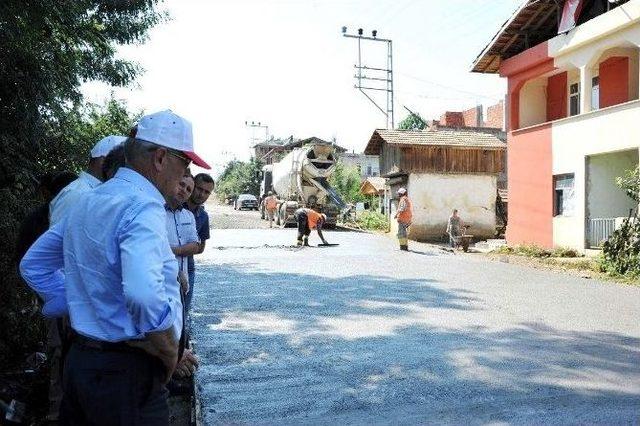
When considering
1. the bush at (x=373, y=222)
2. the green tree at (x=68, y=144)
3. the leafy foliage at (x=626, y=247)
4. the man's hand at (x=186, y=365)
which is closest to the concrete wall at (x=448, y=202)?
the bush at (x=373, y=222)

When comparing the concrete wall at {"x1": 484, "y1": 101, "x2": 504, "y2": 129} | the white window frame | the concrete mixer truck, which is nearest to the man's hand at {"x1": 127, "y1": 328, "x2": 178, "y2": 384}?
the white window frame

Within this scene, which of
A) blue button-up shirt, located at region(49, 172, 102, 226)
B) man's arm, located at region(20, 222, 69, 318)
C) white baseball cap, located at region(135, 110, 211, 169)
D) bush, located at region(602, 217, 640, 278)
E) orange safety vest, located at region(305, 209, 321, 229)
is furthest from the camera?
orange safety vest, located at region(305, 209, 321, 229)

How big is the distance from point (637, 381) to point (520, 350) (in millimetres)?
1211

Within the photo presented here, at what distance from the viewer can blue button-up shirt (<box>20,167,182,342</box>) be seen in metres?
1.98

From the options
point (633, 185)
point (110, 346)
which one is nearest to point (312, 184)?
point (633, 185)

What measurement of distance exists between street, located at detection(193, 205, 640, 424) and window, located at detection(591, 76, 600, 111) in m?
8.53

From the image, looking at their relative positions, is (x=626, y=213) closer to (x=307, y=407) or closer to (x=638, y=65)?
(x=638, y=65)

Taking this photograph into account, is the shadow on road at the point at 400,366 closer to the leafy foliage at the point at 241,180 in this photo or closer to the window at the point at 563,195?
the window at the point at 563,195

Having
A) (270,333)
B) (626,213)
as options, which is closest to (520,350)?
(270,333)

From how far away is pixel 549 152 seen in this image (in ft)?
61.6

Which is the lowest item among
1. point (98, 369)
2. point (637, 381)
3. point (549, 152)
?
point (637, 381)

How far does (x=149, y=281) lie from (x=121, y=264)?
0.46 ft

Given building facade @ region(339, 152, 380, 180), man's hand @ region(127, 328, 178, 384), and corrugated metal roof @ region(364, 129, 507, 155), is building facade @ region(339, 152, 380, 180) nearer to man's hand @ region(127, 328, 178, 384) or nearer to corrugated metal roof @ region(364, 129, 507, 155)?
corrugated metal roof @ region(364, 129, 507, 155)

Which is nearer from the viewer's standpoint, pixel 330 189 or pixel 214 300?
pixel 214 300
